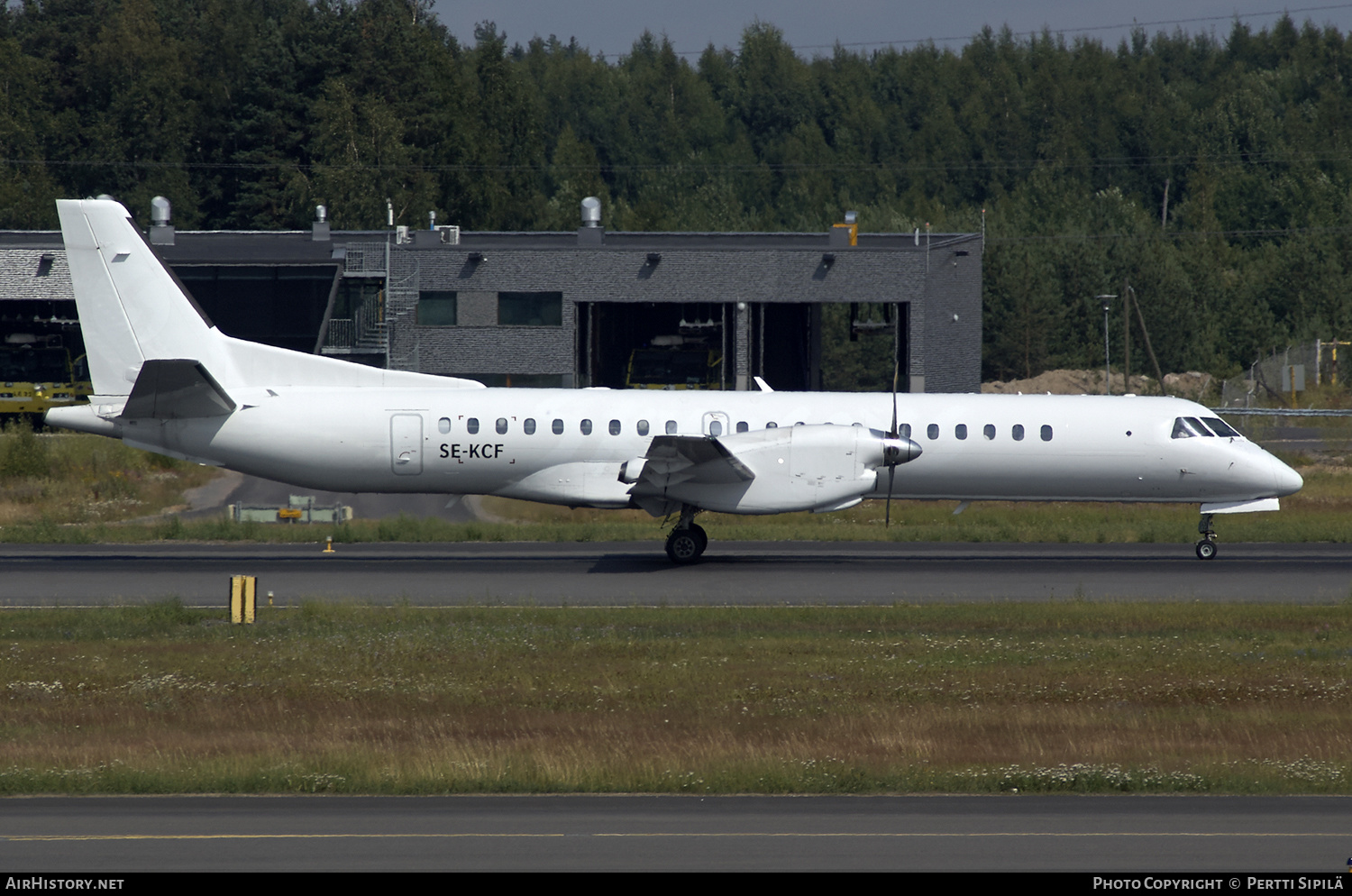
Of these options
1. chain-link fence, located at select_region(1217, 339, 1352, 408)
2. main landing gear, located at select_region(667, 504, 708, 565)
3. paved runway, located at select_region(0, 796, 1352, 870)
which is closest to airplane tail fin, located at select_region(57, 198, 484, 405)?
main landing gear, located at select_region(667, 504, 708, 565)

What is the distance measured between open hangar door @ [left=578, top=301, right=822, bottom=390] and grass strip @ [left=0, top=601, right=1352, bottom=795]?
3485 cm

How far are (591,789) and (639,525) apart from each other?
834 inches

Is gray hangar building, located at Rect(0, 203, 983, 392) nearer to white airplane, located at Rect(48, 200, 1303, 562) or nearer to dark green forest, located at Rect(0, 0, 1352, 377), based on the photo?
dark green forest, located at Rect(0, 0, 1352, 377)

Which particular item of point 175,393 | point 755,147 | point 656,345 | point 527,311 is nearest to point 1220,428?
point 175,393

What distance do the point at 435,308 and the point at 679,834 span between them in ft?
148

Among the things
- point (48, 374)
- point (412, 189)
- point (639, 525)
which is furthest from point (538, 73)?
point (639, 525)

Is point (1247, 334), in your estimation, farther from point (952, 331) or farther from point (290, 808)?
point (290, 808)

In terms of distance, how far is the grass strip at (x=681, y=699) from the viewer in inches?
492

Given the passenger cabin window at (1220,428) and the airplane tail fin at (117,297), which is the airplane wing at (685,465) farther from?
the passenger cabin window at (1220,428)

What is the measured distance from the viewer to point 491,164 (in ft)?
293

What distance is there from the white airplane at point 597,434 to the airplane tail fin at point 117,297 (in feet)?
0.11

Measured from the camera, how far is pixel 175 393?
80.7ft

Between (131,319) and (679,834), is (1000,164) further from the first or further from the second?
(679,834)

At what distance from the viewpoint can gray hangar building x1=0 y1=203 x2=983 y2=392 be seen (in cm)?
5331
